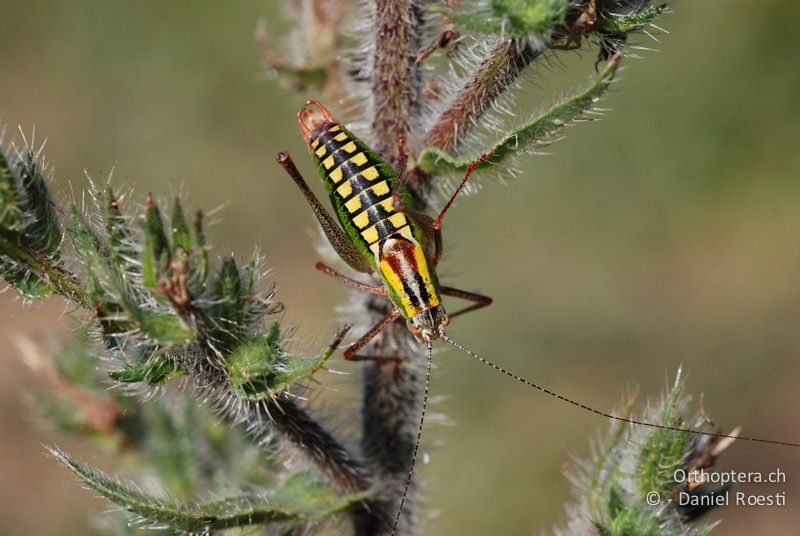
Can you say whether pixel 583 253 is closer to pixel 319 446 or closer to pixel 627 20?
pixel 319 446

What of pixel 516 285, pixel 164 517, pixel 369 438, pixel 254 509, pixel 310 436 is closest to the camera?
pixel 164 517

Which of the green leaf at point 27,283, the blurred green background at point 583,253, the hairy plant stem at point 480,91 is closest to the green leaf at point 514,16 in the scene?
the hairy plant stem at point 480,91

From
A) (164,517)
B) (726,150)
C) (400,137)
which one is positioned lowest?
(164,517)

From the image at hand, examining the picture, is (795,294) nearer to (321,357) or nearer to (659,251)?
(659,251)

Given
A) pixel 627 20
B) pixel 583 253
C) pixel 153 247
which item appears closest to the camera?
pixel 153 247

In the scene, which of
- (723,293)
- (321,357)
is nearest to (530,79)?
(321,357)

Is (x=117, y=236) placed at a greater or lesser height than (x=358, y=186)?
lesser

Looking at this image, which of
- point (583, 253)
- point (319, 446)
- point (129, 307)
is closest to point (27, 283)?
point (129, 307)
